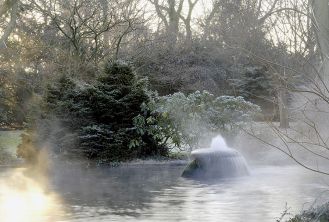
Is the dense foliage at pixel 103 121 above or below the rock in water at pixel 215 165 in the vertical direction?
above

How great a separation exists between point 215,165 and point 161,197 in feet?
13.4

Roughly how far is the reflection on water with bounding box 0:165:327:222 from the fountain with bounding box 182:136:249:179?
1.52 ft

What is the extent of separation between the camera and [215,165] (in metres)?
15.1

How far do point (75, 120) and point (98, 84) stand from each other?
146cm

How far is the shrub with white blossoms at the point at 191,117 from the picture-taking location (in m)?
19.4

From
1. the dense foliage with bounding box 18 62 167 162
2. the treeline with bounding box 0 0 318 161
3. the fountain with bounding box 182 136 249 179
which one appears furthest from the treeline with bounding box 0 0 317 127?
the fountain with bounding box 182 136 249 179

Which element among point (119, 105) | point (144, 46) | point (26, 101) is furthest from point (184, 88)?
point (119, 105)

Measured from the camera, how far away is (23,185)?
13.7m

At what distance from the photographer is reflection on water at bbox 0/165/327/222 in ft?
30.4

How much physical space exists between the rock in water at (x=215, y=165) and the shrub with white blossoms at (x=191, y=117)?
3919 mm

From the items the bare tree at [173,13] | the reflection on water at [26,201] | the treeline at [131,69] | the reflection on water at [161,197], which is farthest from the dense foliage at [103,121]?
the bare tree at [173,13]

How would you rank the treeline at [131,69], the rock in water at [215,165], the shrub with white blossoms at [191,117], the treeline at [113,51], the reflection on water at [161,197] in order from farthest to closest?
the treeline at [113,51]
the shrub with white blossoms at [191,117]
the treeline at [131,69]
the rock in water at [215,165]
the reflection on water at [161,197]

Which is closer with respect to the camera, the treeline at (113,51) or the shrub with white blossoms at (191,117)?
the shrub with white blossoms at (191,117)

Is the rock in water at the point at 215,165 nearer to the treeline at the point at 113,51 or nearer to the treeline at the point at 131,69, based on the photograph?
the treeline at the point at 131,69
